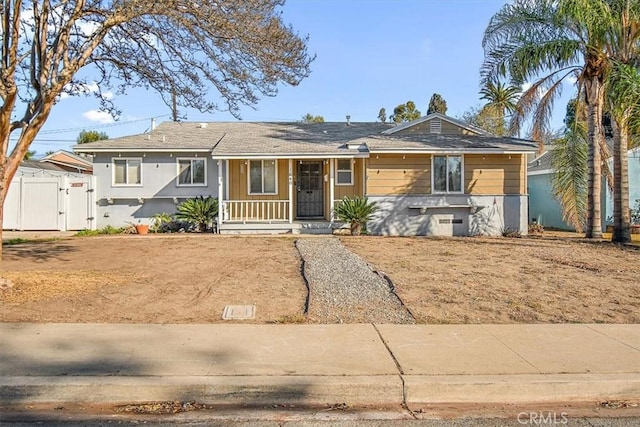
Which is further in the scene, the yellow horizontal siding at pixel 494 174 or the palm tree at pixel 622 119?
the yellow horizontal siding at pixel 494 174

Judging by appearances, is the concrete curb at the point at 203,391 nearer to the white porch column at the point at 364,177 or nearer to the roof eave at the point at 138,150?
the white porch column at the point at 364,177

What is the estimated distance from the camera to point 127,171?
65.4 ft

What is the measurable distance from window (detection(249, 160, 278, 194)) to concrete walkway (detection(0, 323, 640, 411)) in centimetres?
1297

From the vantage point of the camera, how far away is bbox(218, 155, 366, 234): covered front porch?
18125mm

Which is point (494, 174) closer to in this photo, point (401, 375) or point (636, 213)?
point (636, 213)

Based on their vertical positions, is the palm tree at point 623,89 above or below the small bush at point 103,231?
above

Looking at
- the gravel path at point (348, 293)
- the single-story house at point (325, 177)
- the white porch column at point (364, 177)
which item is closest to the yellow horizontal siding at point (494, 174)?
the single-story house at point (325, 177)

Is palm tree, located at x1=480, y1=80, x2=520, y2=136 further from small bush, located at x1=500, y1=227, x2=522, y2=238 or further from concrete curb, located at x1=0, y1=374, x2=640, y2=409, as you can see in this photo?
concrete curb, located at x1=0, y1=374, x2=640, y2=409

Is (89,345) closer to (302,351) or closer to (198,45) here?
Answer: (302,351)

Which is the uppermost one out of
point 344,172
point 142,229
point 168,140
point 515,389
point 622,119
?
point 168,140

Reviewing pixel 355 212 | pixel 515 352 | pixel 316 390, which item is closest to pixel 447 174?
pixel 355 212

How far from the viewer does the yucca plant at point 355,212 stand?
17078mm

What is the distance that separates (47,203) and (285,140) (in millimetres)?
10027

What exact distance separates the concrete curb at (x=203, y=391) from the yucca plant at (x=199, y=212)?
14.1 metres
